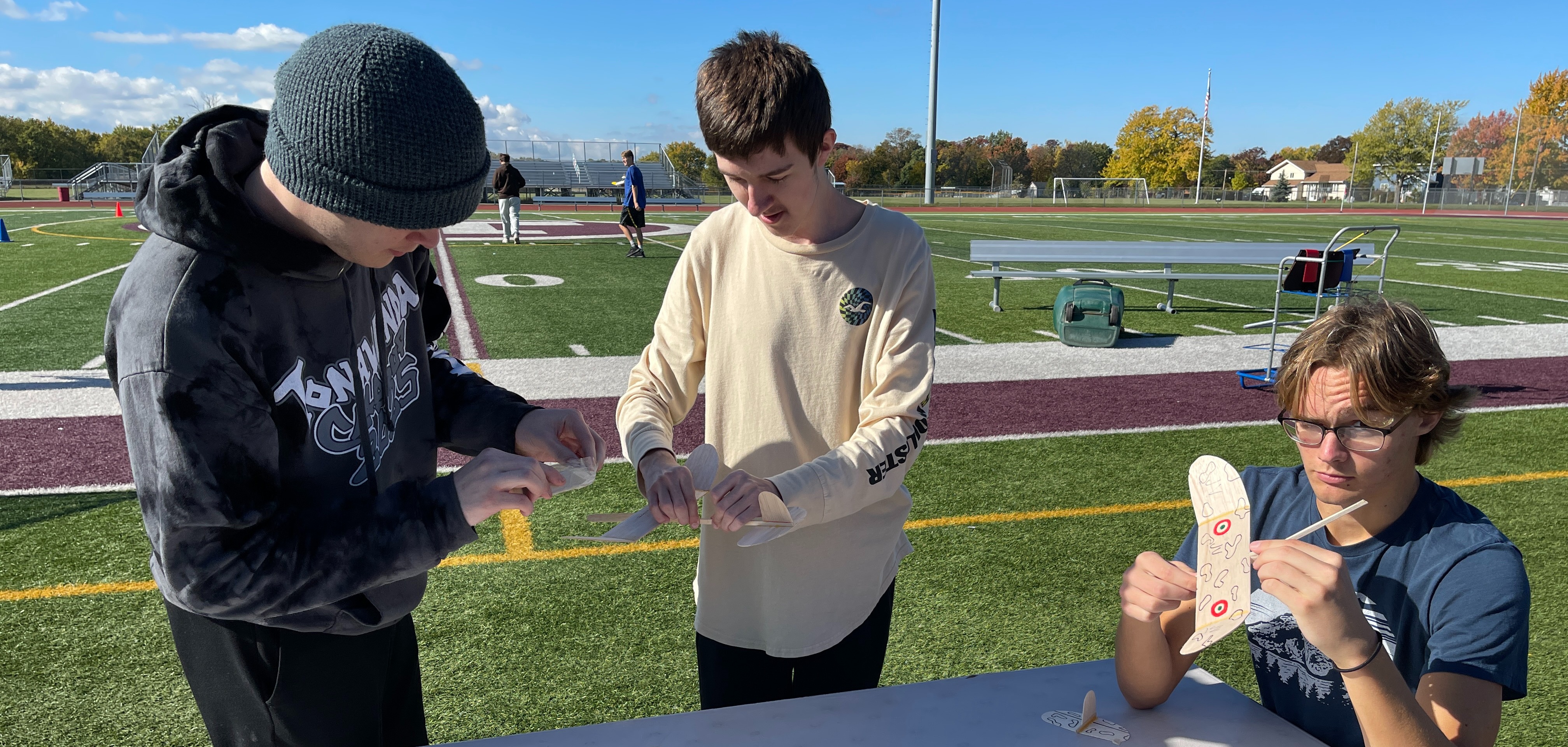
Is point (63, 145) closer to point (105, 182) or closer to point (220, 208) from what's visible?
point (105, 182)

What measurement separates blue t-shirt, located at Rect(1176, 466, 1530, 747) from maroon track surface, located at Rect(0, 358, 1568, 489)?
13.8ft

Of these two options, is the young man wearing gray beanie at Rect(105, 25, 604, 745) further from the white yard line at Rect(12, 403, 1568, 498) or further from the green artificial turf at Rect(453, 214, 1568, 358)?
the green artificial turf at Rect(453, 214, 1568, 358)

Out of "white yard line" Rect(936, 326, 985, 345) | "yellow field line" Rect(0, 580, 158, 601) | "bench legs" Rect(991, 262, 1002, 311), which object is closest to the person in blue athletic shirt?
"bench legs" Rect(991, 262, 1002, 311)

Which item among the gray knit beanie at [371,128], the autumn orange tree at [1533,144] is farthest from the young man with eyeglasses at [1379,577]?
the autumn orange tree at [1533,144]

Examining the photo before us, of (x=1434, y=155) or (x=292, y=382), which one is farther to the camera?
(x=1434, y=155)

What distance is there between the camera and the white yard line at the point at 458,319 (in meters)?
8.53

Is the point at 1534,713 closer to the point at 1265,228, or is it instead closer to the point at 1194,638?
the point at 1194,638

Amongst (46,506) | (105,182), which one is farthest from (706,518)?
(105,182)

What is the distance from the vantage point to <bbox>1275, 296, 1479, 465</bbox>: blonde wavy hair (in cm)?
165

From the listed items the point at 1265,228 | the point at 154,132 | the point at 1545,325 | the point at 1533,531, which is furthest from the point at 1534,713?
the point at 154,132

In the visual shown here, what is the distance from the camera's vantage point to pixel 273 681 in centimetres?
152

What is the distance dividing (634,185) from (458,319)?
24.5ft

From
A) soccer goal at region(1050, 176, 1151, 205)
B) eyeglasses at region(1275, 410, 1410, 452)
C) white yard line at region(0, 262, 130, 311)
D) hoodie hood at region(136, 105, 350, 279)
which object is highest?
soccer goal at region(1050, 176, 1151, 205)

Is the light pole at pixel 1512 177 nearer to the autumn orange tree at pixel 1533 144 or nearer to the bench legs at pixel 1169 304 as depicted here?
the autumn orange tree at pixel 1533 144
